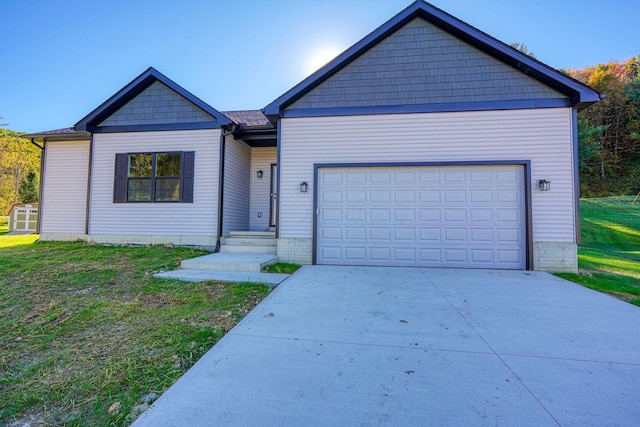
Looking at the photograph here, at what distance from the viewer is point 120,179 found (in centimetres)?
800

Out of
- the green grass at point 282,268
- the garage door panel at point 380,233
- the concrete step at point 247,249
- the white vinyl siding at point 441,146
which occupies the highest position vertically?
the white vinyl siding at point 441,146

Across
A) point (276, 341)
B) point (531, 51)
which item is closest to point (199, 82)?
point (276, 341)

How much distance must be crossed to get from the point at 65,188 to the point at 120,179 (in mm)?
2203

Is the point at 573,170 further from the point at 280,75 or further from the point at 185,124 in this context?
the point at 280,75

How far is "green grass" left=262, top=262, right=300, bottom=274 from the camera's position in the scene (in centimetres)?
571

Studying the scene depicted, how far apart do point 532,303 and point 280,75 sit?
11907 millimetres

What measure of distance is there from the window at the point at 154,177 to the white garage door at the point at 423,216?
406cm

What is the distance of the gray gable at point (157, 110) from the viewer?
787 cm

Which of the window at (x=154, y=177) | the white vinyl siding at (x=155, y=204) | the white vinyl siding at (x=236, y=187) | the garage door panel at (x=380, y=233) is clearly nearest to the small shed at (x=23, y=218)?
the white vinyl siding at (x=155, y=204)

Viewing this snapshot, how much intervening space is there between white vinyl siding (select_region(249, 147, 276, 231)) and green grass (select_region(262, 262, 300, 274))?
3.07 metres

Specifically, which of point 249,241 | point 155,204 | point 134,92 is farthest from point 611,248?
point 134,92

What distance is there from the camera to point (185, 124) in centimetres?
786

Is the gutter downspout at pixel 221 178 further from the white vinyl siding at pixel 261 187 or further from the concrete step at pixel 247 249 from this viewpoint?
the white vinyl siding at pixel 261 187

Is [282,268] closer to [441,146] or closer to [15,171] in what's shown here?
[441,146]
